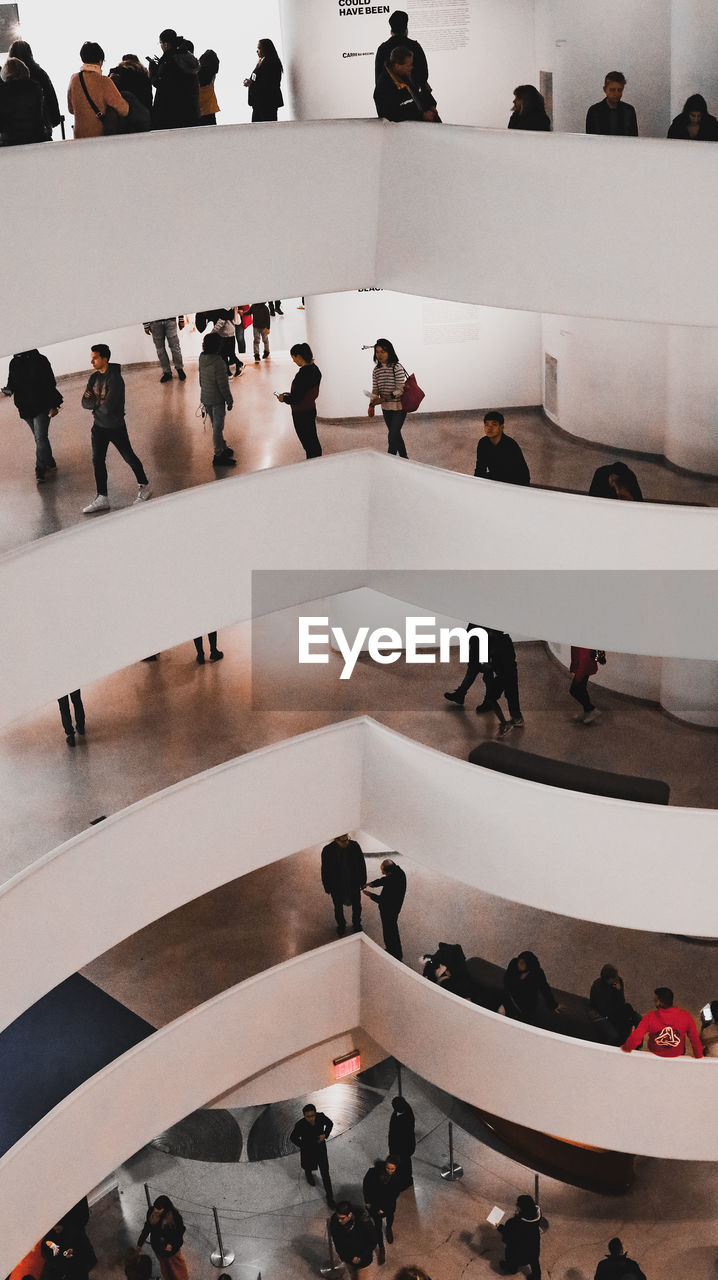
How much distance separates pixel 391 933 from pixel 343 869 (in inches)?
37.9

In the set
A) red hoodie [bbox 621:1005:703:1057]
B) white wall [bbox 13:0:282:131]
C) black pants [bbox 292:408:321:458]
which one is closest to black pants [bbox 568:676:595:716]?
red hoodie [bbox 621:1005:703:1057]

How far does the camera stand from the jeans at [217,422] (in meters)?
14.4

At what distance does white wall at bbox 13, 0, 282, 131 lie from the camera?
16641 millimetres

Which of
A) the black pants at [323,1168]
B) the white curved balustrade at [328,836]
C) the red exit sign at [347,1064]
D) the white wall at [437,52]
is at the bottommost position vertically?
the black pants at [323,1168]

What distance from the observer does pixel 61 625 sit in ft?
36.4

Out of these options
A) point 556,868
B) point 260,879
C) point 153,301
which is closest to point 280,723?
point 260,879

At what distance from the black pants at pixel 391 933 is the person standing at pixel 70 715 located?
4.62 m

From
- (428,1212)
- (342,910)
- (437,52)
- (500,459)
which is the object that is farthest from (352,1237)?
(437,52)

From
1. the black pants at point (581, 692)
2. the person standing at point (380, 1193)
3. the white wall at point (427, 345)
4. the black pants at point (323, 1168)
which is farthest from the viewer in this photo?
the white wall at point (427, 345)

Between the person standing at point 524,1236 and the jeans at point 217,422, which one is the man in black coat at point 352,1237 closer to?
the person standing at point 524,1236

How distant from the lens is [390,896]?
14203mm

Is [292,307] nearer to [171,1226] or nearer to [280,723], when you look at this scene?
[280,723]

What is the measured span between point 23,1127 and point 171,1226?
7.03 feet

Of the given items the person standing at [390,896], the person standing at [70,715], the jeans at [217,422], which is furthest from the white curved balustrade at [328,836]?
the person standing at [70,715]
